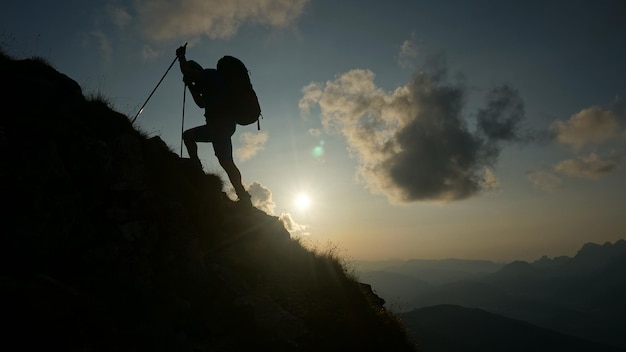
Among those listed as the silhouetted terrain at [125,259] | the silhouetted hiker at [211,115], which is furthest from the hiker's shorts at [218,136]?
the silhouetted terrain at [125,259]

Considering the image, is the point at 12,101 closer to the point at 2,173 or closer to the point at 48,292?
the point at 2,173

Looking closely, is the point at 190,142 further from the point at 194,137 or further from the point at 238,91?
the point at 238,91

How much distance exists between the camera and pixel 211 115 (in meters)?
10.3

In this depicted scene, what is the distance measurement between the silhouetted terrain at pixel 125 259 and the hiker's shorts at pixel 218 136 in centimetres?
90

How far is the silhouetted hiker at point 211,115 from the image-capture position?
9.96 m

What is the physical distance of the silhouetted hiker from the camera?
996cm

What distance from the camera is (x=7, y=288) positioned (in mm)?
4609

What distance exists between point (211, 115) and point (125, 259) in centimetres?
487

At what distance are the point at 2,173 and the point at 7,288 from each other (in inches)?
82.4

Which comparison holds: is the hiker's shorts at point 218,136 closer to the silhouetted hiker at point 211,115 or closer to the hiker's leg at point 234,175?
the silhouetted hiker at point 211,115

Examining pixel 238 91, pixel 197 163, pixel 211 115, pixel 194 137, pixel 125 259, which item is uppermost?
pixel 238 91

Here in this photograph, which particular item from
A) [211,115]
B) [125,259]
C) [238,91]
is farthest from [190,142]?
[125,259]

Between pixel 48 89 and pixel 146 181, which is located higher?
pixel 48 89

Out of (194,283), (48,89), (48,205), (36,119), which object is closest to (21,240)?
(48,205)
